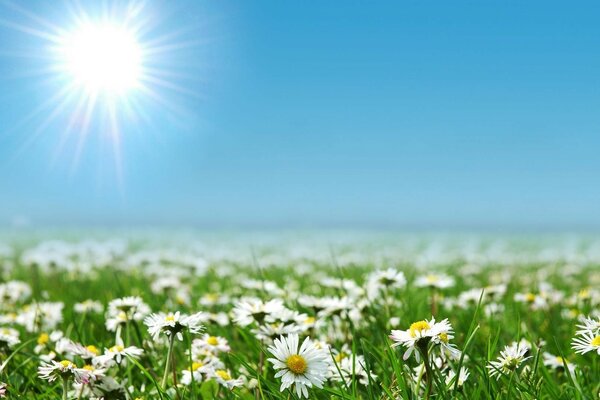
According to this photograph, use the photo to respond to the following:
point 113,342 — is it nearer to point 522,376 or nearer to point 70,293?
point 522,376

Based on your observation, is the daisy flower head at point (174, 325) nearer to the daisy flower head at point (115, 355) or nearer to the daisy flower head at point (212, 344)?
the daisy flower head at point (115, 355)

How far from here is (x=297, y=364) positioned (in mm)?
2008

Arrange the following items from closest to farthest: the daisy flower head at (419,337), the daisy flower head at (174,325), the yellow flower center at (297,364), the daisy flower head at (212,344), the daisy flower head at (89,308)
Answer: the daisy flower head at (419,337) < the yellow flower center at (297,364) < the daisy flower head at (174,325) < the daisy flower head at (212,344) < the daisy flower head at (89,308)

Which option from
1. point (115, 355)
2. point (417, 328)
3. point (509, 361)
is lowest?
point (509, 361)

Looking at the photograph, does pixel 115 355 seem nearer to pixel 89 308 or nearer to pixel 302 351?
pixel 302 351

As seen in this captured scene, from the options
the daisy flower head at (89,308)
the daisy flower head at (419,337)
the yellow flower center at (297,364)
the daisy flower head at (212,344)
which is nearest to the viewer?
the daisy flower head at (419,337)

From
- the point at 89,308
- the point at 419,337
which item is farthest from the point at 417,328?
the point at 89,308

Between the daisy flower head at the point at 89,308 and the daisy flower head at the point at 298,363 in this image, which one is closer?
the daisy flower head at the point at 298,363

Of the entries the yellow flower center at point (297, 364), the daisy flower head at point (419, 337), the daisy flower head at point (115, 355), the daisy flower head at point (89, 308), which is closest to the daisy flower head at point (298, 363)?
the yellow flower center at point (297, 364)

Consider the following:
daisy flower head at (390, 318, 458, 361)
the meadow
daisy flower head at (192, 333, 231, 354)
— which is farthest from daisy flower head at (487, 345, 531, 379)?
daisy flower head at (192, 333, 231, 354)

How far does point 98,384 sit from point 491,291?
9.69ft

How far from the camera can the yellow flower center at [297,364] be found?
2006 mm

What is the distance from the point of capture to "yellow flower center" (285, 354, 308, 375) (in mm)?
2006

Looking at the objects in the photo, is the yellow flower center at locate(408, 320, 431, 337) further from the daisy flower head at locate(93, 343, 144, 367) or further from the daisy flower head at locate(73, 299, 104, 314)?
the daisy flower head at locate(73, 299, 104, 314)
